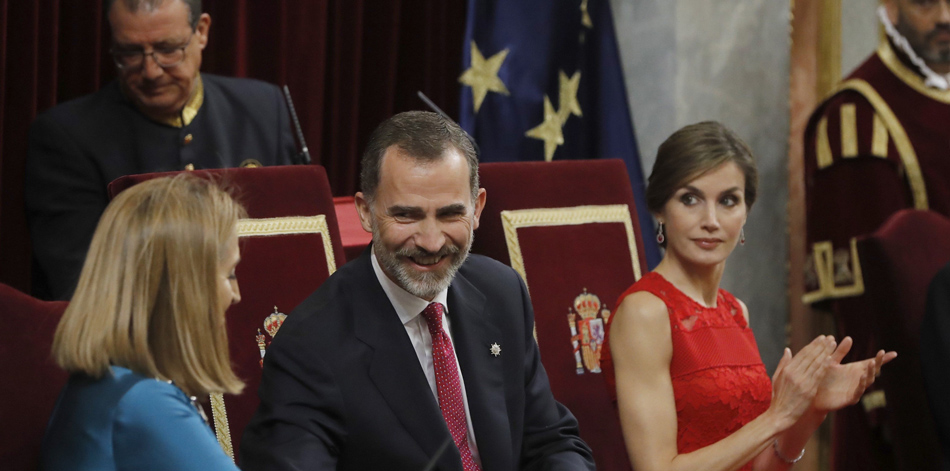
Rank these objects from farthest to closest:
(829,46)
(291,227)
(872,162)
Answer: (829,46) → (872,162) → (291,227)

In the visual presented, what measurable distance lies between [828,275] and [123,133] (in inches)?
94.8

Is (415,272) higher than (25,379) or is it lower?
higher

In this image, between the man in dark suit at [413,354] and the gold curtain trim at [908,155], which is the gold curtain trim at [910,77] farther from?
the man in dark suit at [413,354]

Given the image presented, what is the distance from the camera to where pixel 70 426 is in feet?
5.65

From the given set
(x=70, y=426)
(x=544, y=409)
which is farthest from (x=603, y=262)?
(x=70, y=426)

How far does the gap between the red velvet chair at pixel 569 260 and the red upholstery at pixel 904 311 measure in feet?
2.14

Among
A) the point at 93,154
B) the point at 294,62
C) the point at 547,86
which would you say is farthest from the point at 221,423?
the point at 547,86

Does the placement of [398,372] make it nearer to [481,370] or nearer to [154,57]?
[481,370]

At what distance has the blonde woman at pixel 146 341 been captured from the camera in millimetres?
1689

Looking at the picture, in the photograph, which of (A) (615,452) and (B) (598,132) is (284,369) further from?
(B) (598,132)

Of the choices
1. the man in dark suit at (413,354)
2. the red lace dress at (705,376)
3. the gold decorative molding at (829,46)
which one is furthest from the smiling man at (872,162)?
the man in dark suit at (413,354)

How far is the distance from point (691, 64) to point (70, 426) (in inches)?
117

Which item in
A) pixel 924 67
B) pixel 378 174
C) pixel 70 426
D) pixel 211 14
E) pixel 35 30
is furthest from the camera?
pixel 924 67

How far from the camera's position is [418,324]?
87.1 inches
